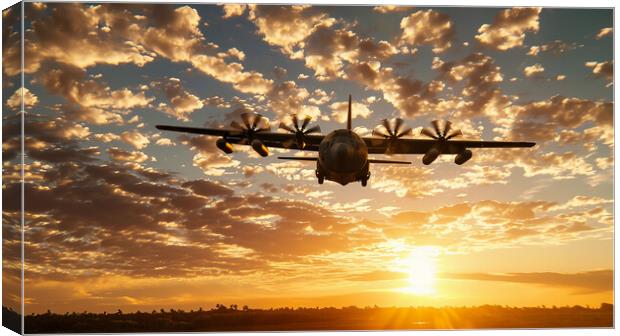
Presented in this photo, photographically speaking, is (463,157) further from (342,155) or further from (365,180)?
(342,155)

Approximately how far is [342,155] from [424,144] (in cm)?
722

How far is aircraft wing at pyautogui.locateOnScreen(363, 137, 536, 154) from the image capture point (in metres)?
24.0

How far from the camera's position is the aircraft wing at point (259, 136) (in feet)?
73.0

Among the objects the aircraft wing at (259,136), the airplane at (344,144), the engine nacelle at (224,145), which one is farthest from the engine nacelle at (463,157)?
the engine nacelle at (224,145)

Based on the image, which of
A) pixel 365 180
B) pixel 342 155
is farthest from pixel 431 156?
pixel 342 155

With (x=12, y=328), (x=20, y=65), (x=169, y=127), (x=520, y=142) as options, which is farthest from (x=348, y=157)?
(x=12, y=328)

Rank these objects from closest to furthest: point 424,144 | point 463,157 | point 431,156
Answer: point 431,156 → point 463,157 → point 424,144

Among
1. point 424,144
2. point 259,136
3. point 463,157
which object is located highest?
point 424,144

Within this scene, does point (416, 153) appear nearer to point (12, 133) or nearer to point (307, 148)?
point (307, 148)

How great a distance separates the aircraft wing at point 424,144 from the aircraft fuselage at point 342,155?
9.88 ft

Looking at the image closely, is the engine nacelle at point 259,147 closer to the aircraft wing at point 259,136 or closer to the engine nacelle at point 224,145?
the engine nacelle at point 224,145

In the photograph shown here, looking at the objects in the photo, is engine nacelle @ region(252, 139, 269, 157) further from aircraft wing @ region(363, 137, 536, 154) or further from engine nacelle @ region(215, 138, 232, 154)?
aircraft wing @ region(363, 137, 536, 154)

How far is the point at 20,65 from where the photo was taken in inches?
736

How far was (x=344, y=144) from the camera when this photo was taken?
19.7m
